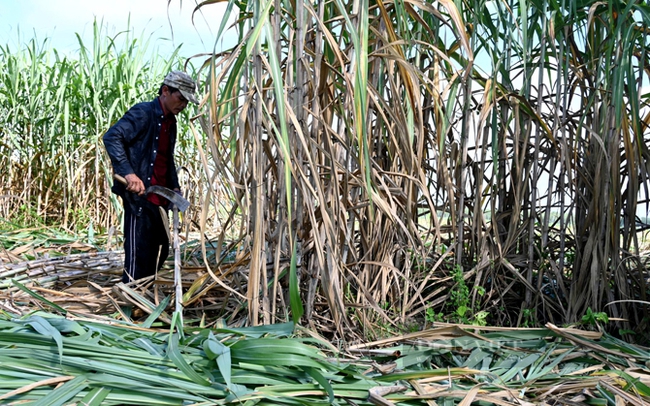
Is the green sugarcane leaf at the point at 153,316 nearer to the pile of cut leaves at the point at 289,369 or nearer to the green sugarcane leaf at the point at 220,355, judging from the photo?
the pile of cut leaves at the point at 289,369

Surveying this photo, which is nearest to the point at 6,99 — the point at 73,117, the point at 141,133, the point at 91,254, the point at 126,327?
the point at 73,117

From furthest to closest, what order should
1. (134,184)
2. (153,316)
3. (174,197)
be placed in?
(134,184) < (174,197) < (153,316)

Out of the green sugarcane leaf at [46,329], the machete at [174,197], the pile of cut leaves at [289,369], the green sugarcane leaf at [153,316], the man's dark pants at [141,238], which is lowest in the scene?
the pile of cut leaves at [289,369]

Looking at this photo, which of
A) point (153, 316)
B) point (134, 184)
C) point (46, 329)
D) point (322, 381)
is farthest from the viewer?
point (134, 184)

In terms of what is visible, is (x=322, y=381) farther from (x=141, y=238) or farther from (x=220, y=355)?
(x=141, y=238)

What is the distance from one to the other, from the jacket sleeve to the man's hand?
32 millimetres

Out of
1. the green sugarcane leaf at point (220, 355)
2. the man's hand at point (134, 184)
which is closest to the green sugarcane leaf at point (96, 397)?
the green sugarcane leaf at point (220, 355)

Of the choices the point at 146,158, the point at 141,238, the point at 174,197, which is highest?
the point at 146,158

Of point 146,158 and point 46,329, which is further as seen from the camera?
point 146,158

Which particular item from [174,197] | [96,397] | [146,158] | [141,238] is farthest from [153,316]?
[146,158]

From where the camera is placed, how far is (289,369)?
65.2 inches

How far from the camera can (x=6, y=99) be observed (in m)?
6.03

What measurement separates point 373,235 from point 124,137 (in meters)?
1.29

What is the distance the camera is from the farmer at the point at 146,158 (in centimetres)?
286
